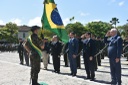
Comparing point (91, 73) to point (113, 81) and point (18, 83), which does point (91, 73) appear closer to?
point (113, 81)

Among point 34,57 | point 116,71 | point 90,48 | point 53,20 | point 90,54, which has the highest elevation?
point 53,20

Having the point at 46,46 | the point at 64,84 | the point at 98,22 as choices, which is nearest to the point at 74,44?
the point at 64,84

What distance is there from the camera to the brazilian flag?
13534mm

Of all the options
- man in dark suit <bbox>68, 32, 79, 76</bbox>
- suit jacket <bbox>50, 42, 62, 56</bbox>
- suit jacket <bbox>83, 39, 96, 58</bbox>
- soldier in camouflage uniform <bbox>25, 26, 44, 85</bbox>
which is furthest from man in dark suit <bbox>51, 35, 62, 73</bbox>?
soldier in camouflage uniform <bbox>25, 26, 44, 85</bbox>

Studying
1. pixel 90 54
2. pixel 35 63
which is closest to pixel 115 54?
pixel 90 54

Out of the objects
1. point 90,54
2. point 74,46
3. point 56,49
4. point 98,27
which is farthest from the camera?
point 98,27

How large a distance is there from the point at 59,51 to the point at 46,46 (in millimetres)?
3039

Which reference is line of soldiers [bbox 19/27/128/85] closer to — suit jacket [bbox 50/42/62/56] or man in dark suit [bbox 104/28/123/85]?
suit jacket [bbox 50/42/62/56]

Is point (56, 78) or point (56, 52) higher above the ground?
point (56, 52)

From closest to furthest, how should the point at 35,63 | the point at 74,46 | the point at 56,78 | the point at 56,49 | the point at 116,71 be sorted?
the point at 35,63 → the point at 116,71 → the point at 56,78 → the point at 74,46 → the point at 56,49

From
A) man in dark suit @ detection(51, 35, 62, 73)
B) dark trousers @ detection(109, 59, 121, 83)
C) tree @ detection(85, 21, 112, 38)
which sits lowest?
dark trousers @ detection(109, 59, 121, 83)

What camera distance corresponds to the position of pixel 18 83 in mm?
11172

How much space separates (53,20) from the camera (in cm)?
1388

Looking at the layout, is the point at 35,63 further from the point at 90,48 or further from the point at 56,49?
the point at 56,49
